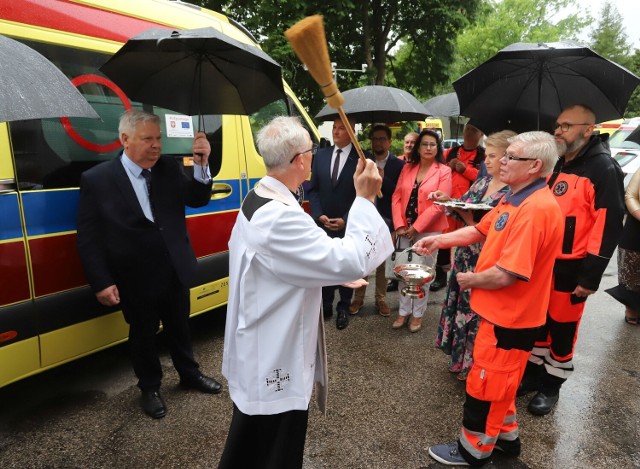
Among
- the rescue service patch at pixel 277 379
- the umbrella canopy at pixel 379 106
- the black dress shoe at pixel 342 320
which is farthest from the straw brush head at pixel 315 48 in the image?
the black dress shoe at pixel 342 320

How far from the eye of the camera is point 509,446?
8.11 ft

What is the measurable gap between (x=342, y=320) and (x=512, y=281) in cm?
235

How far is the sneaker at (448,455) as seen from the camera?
242 cm

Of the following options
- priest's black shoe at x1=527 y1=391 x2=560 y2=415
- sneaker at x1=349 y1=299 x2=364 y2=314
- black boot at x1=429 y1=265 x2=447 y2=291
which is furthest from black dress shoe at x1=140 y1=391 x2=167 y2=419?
black boot at x1=429 y1=265 x2=447 y2=291

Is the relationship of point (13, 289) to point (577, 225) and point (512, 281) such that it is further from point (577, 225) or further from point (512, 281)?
point (577, 225)

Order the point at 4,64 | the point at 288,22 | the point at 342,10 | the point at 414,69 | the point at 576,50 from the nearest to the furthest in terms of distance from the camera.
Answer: the point at 4,64 < the point at 576,50 < the point at 288,22 < the point at 342,10 < the point at 414,69

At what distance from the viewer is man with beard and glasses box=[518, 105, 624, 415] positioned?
2607 mm

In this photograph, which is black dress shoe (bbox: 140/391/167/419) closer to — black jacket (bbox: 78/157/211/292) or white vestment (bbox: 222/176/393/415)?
black jacket (bbox: 78/157/211/292)

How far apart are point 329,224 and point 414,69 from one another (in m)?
13.2

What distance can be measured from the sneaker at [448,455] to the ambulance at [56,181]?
2.18 meters

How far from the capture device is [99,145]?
2799 millimetres

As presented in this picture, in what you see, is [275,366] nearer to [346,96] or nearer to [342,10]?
[346,96]

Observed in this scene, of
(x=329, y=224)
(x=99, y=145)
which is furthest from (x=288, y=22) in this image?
(x=99, y=145)

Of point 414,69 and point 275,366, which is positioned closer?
point 275,366
